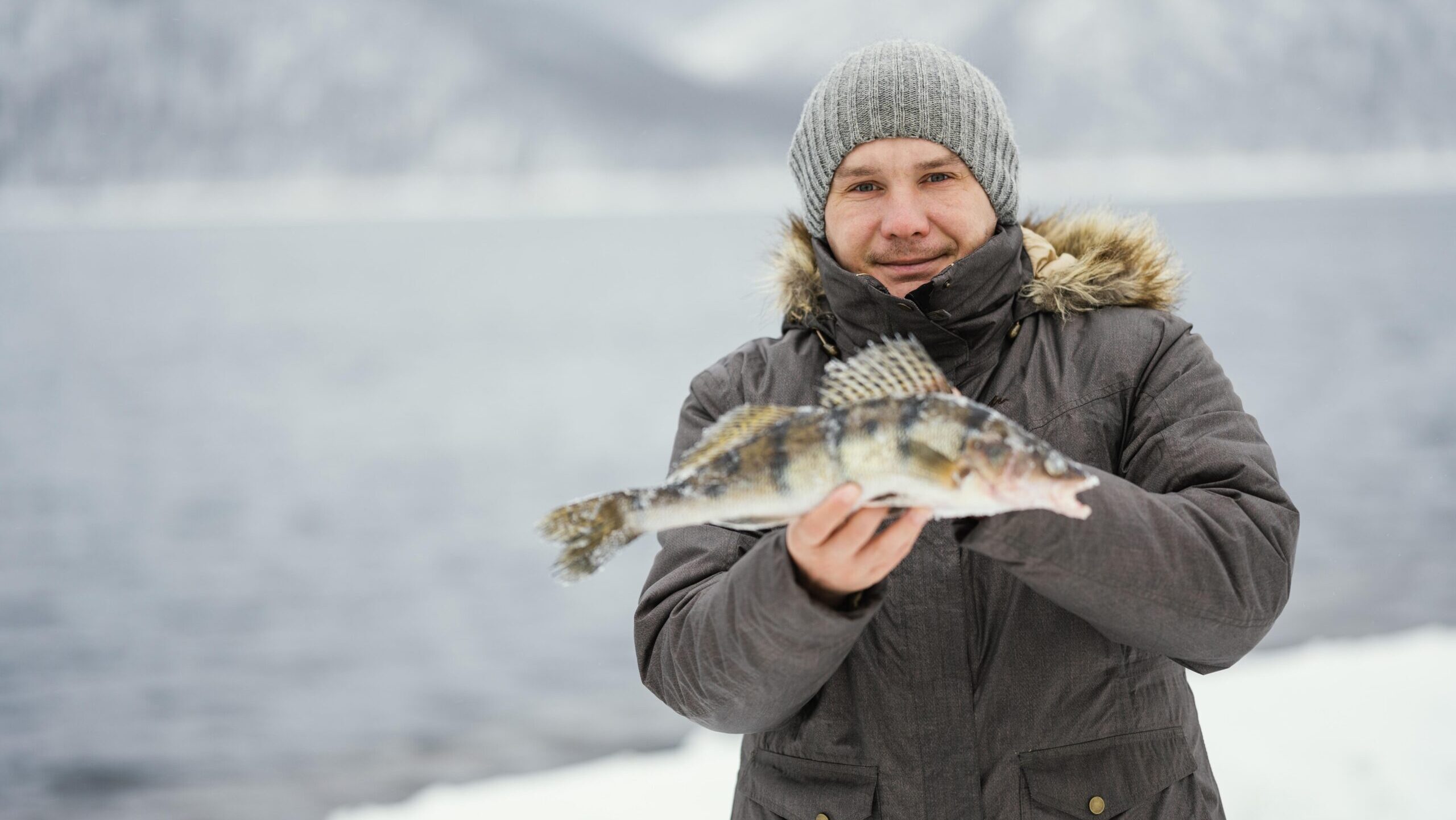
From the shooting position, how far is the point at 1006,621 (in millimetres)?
3154

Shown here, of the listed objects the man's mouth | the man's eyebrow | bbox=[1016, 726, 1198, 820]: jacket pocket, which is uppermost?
the man's eyebrow

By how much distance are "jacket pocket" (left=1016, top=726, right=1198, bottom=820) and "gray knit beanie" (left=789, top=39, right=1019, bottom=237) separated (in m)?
1.65

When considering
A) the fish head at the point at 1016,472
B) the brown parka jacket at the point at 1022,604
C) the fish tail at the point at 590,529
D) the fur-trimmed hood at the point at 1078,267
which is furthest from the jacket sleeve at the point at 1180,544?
the fish tail at the point at 590,529

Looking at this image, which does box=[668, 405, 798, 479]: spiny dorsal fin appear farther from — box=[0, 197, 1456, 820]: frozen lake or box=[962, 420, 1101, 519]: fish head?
box=[0, 197, 1456, 820]: frozen lake

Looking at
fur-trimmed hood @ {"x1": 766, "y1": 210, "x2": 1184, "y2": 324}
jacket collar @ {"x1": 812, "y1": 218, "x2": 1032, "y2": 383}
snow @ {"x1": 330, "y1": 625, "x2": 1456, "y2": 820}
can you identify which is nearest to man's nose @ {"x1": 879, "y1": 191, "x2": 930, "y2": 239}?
jacket collar @ {"x1": 812, "y1": 218, "x2": 1032, "y2": 383}

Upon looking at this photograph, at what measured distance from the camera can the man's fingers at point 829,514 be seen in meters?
2.50

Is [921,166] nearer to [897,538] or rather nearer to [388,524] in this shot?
[897,538]

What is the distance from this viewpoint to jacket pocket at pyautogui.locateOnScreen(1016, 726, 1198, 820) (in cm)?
303

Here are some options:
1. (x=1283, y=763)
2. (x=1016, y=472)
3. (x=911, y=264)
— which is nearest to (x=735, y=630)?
(x=1016, y=472)

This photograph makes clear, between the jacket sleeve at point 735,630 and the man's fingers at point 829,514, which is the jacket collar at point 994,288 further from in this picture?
the man's fingers at point 829,514

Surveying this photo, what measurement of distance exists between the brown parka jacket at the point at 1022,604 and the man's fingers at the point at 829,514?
0.49ft

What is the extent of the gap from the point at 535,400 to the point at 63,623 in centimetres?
2888

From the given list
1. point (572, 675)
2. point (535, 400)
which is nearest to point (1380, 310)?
point (535, 400)

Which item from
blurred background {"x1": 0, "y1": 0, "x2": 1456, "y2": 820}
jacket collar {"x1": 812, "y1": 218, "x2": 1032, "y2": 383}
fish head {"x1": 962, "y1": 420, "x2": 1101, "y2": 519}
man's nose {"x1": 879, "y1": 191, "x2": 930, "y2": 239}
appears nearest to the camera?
fish head {"x1": 962, "y1": 420, "x2": 1101, "y2": 519}
